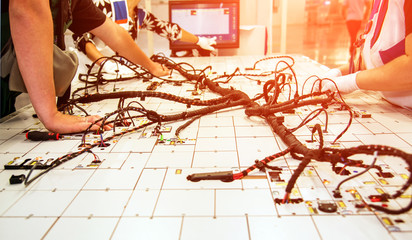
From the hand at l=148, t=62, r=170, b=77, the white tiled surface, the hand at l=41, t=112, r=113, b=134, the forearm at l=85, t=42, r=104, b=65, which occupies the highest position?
the forearm at l=85, t=42, r=104, b=65

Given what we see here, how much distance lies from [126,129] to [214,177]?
1.43 ft

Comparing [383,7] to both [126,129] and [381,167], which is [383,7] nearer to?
[381,167]

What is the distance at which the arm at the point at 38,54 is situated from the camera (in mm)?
864

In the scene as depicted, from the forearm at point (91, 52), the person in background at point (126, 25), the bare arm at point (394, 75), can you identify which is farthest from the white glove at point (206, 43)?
the bare arm at point (394, 75)

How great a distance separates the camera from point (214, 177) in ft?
2.26

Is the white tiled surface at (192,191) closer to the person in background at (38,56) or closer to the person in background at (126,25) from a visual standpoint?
the person in background at (38,56)

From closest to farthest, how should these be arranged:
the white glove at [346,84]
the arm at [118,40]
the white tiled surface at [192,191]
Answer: the white tiled surface at [192,191] → the white glove at [346,84] → the arm at [118,40]

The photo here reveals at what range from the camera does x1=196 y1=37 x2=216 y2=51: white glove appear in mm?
2290

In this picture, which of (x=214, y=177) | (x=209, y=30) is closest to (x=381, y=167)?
(x=214, y=177)

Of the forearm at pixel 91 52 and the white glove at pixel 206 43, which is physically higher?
the white glove at pixel 206 43

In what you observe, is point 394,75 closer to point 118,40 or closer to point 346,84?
point 346,84

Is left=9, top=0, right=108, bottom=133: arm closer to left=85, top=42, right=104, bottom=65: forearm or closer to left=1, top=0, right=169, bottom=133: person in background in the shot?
left=1, top=0, right=169, bottom=133: person in background

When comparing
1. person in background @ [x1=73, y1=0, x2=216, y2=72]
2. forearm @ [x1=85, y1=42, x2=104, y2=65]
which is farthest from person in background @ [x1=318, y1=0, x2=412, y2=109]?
forearm @ [x1=85, y1=42, x2=104, y2=65]

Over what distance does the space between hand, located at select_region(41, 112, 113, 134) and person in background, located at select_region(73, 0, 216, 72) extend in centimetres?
89
